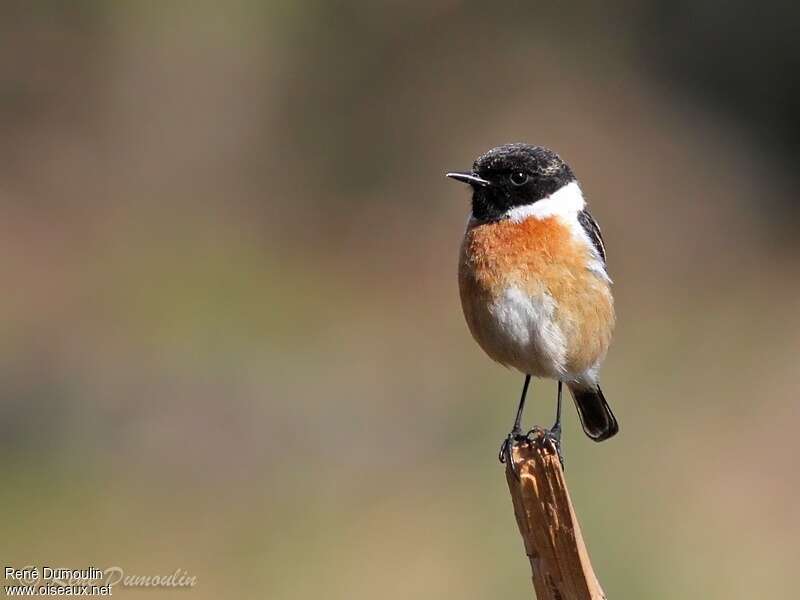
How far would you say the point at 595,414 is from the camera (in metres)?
5.86

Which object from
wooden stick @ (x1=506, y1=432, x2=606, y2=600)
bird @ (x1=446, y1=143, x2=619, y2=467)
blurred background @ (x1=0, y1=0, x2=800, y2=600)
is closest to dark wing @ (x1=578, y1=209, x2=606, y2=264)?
bird @ (x1=446, y1=143, x2=619, y2=467)

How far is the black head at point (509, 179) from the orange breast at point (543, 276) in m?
0.13

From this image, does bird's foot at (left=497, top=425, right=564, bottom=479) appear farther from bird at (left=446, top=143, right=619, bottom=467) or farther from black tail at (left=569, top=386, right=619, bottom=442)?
black tail at (left=569, top=386, right=619, bottom=442)

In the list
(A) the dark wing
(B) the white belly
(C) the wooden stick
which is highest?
(A) the dark wing

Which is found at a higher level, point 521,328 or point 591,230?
point 591,230

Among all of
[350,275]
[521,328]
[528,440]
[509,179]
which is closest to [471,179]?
[509,179]

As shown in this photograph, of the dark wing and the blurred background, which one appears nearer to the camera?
the dark wing

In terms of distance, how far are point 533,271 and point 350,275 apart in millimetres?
Answer: 8075

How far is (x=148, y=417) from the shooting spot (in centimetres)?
934

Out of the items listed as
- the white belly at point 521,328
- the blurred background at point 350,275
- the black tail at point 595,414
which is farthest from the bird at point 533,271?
the blurred background at point 350,275

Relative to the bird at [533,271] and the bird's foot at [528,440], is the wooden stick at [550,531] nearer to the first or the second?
the bird's foot at [528,440]

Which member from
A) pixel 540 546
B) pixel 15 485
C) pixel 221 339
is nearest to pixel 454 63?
pixel 221 339

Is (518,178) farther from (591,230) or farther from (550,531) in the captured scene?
(550,531)

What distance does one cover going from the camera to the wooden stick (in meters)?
3.62
